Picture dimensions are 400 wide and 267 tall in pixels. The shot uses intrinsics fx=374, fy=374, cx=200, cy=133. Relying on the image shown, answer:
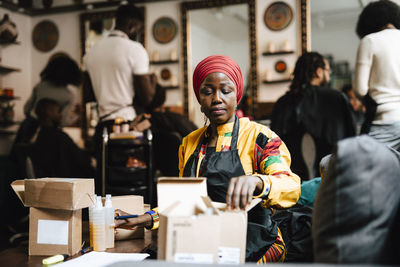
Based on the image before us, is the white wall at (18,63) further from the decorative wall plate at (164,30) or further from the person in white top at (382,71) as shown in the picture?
the person in white top at (382,71)

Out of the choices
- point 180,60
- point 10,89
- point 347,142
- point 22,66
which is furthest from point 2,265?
point 22,66

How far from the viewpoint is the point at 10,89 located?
536 cm

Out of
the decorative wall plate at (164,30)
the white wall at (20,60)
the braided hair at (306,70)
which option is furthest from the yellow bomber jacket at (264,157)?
the white wall at (20,60)

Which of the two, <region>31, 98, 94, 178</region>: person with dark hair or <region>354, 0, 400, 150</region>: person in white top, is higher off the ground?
<region>354, 0, 400, 150</region>: person in white top

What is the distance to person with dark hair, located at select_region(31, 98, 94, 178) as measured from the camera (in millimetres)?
3172

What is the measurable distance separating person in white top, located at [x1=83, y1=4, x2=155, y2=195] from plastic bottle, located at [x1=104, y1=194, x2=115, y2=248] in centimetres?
161

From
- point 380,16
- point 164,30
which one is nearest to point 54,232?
point 380,16

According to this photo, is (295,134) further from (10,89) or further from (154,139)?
(10,89)

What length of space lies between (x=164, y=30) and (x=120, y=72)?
2.68 meters

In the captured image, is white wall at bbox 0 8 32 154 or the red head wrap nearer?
the red head wrap

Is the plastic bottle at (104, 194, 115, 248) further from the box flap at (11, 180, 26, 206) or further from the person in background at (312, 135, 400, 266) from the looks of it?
the person in background at (312, 135, 400, 266)

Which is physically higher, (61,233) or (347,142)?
(347,142)

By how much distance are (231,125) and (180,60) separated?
3885 mm

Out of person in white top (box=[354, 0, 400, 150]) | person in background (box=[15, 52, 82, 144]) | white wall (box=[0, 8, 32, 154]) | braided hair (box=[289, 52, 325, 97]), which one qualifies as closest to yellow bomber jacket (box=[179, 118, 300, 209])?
person in white top (box=[354, 0, 400, 150])
